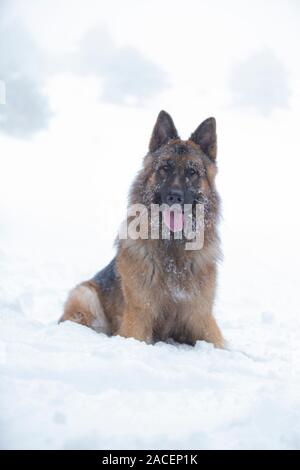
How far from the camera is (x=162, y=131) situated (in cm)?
576

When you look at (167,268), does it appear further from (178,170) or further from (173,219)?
(178,170)

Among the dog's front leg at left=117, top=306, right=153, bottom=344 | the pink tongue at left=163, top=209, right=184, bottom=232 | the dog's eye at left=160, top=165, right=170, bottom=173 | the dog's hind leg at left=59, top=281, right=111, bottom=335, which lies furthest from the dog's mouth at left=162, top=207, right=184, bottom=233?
the dog's hind leg at left=59, top=281, right=111, bottom=335

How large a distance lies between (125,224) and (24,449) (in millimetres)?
3470

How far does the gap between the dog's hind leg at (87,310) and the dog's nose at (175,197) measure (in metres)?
1.65

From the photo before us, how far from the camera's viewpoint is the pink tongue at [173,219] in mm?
5184

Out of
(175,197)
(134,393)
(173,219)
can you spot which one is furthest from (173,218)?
(134,393)

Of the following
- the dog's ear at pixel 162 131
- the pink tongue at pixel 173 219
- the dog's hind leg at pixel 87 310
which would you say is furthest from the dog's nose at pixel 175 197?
the dog's hind leg at pixel 87 310

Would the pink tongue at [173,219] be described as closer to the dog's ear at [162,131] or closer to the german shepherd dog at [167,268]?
the german shepherd dog at [167,268]

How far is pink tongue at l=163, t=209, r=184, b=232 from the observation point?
5184mm

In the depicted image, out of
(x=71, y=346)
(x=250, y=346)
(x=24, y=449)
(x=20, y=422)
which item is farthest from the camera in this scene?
(x=250, y=346)

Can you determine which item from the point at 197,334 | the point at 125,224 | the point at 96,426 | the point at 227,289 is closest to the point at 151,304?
the point at 197,334

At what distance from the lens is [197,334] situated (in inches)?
203

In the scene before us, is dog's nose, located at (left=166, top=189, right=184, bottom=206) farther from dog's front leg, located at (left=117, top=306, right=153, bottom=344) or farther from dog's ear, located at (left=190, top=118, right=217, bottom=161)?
dog's front leg, located at (left=117, top=306, right=153, bottom=344)
